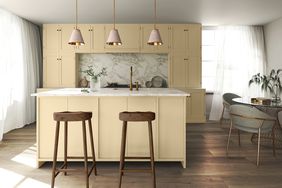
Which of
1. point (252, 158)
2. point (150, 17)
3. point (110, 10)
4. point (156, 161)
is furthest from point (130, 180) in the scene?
point (150, 17)

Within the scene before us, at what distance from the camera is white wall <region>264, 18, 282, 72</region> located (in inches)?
245

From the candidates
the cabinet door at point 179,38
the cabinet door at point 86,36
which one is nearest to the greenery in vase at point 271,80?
the cabinet door at point 179,38

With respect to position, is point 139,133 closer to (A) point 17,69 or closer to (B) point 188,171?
(B) point 188,171

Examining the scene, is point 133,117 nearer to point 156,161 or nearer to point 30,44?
point 156,161

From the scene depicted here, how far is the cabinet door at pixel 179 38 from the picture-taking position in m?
6.50

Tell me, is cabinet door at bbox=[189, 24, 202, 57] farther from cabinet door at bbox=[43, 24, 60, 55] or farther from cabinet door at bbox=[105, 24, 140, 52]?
cabinet door at bbox=[43, 24, 60, 55]

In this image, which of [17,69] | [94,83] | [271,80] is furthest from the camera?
[271,80]

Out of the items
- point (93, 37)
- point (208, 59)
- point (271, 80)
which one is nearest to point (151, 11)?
point (93, 37)

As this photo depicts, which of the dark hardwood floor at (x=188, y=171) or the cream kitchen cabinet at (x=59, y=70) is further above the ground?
the cream kitchen cabinet at (x=59, y=70)

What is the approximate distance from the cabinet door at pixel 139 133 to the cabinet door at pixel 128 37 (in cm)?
341

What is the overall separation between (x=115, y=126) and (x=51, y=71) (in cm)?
388

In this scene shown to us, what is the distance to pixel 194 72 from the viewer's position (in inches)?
258

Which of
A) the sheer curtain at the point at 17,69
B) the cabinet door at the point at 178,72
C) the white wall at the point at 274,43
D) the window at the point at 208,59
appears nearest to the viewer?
the sheer curtain at the point at 17,69

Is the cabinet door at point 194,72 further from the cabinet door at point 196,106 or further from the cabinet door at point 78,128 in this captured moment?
the cabinet door at point 78,128
